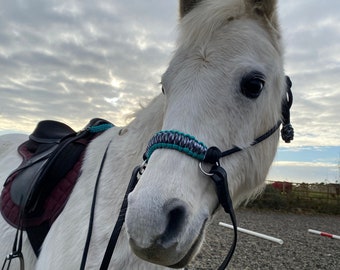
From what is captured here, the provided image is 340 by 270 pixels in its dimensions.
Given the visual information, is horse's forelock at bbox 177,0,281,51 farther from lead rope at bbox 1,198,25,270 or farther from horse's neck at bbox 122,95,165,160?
lead rope at bbox 1,198,25,270

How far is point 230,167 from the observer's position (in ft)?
6.11

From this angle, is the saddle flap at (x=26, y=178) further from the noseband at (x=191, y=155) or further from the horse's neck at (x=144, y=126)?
the noseband at (x=191, y=155)

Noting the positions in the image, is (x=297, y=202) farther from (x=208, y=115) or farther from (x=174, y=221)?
(x=174, y=221)

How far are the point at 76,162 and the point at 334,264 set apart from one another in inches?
352

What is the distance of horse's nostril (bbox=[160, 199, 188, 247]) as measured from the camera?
1409mm

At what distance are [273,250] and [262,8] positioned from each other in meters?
9.37

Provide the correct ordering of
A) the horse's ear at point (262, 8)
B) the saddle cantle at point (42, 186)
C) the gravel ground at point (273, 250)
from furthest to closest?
1. the gravel ground at point (273, 250)
2. the saddle cantle at point (42, 186)
3. the horse's ear at point (262, 8)

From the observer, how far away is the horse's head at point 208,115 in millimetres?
1424

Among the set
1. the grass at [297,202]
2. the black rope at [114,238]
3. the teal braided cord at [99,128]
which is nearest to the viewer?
the black rope at [114,238]

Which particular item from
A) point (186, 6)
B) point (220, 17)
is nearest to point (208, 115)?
point (220, 17)

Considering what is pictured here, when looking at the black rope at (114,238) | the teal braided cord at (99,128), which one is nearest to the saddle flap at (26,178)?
the teal braided cord at (99,128)

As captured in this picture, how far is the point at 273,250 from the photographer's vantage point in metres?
10.1

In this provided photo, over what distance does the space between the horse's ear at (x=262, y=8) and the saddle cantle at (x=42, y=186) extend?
153 centimetres

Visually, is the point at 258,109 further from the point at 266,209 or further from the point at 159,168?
the point at 266,209
